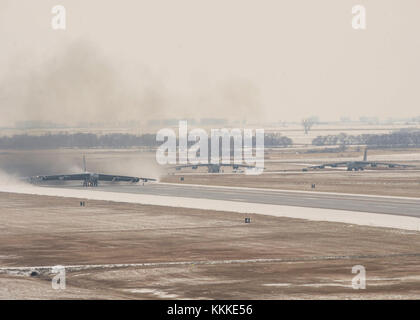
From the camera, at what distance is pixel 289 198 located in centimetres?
10544

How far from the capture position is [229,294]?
4178 centimetres

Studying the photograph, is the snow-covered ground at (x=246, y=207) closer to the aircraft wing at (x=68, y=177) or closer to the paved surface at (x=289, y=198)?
the paved surface at (x=289, y=198)

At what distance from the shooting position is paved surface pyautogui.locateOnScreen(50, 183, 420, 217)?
90.1 m

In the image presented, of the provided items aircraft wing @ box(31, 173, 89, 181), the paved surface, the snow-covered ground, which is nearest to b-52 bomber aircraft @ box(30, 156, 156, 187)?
aircraft wing @ box(31, 173, 89, 181)

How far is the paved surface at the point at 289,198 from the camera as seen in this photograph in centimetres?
9007

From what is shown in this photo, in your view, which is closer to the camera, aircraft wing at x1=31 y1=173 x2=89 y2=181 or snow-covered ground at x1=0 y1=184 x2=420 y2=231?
snow-covered ground at x1=0 y1=184 x2=420 y2=231

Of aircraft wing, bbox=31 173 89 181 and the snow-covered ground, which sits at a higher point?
aircraft wing, bbox=31 173 89 181

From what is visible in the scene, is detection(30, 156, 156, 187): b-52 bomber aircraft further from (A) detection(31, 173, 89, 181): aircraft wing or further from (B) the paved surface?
(B) the paved surface

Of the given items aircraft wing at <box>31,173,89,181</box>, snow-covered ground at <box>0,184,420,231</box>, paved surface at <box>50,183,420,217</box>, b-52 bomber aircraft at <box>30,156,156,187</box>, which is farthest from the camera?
aircraft wing at <box>31,173,89,181</box>

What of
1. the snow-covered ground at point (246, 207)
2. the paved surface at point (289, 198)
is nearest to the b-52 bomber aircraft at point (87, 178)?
the paved surface at point (289, 198)

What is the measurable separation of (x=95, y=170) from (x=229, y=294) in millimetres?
124745

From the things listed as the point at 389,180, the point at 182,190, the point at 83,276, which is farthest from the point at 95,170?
the point at 83,276
